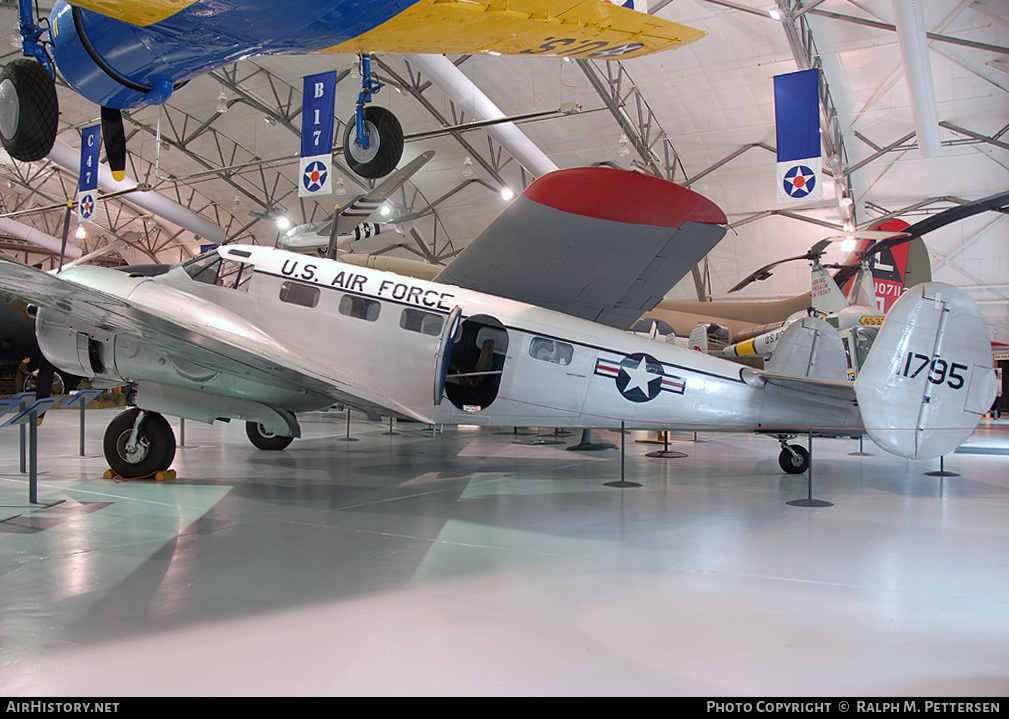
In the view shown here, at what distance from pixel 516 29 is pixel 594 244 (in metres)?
3.22

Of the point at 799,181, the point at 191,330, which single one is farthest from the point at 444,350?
the point at 799,181

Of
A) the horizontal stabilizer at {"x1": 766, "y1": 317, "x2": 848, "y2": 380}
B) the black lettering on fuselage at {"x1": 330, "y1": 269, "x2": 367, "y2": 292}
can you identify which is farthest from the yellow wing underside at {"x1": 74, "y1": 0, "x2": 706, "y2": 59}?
the horizontal stabilizer at {"x1": 766, "y1": 317, "x2": 848, "y2": 380}

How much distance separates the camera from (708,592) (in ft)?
11.8

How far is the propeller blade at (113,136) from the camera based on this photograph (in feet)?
19.6

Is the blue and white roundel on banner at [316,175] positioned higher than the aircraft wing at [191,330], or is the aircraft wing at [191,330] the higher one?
the blue and white roundel on banner at [316,175]

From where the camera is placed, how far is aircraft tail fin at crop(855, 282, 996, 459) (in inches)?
241

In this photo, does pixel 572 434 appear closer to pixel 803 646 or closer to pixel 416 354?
pixel 416 354

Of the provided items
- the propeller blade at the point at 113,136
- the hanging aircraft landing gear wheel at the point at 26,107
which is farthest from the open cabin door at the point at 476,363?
the hanging aircraft landing gear wheel at the point at 26,107

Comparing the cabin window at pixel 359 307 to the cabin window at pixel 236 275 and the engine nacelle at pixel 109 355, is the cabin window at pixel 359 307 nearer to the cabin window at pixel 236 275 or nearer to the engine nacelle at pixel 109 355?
the cabin window at pixel 236 275

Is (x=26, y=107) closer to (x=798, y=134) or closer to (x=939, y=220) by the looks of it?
(x=798, y=134)

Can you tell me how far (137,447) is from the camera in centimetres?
697

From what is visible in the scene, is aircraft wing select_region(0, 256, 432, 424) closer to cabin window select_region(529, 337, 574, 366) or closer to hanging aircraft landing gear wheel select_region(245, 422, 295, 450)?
cabin window select_region(529, 337, 574, 366)

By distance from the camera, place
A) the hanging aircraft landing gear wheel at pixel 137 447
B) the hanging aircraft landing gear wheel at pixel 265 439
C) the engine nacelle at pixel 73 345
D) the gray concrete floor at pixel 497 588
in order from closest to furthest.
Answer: the gray concrete floor at pixel 497 588
the engine nacelle at pixel 73 345
the hanging aircraft landing gear wheel at pixel 137 447
the hanging aircraft landing gear wheel at pixel 265 439
